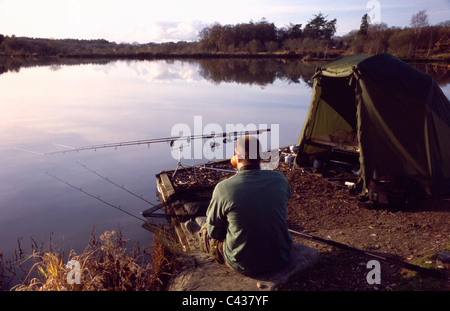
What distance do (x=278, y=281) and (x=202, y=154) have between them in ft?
22.0

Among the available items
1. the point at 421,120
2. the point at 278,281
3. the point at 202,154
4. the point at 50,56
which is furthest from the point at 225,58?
the point at 278,281

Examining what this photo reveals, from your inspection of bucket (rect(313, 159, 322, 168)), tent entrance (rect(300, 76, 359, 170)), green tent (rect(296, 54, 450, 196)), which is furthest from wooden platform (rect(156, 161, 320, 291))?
tent entrance (rect(300, 76, 359, 170))

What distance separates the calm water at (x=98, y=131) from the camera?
6229 mm

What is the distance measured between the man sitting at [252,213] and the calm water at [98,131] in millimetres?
2913

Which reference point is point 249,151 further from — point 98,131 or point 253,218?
Result: point 98,131

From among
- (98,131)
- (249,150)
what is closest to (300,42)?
(98,131)

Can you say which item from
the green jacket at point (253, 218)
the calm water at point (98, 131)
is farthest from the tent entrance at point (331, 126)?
the green jacket at point (253, 218)

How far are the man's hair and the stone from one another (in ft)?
3.50

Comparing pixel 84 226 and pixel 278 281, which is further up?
pixel 278 281

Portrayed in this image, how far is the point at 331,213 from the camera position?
561 centimetres

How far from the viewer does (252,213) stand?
2908 millimetres

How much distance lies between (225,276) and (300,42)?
55.5m

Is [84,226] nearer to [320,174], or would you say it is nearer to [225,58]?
[320,174]

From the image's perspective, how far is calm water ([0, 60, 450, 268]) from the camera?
20.4ft
